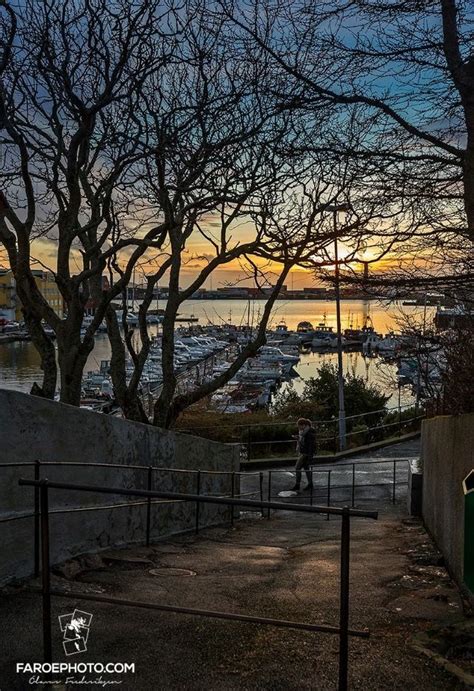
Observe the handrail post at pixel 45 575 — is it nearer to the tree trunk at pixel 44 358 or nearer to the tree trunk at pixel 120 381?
the tree trunk at pixel 44 358

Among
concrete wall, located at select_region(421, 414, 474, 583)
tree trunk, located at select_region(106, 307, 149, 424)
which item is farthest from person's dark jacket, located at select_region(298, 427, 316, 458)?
concrete wall, located at select_region(421, 414, 474, 583)

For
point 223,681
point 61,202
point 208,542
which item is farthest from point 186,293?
point 223,681

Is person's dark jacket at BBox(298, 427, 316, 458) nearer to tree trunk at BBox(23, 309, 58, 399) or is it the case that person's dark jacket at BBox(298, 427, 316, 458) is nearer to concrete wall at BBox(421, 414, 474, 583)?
concrete wall at BBox(421, 414, 474, 583)

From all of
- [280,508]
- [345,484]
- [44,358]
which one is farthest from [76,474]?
[345,484]

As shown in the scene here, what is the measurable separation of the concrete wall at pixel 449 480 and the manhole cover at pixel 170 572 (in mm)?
2324

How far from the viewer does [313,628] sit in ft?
11.0

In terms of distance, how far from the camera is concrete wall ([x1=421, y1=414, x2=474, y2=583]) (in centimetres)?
597

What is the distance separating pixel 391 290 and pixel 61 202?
274 inches

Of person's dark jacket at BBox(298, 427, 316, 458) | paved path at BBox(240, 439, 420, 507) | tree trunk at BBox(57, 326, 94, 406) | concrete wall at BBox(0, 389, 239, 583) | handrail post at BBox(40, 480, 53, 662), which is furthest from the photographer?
person's dark jacket at BBox(298, 427, 316, 458)

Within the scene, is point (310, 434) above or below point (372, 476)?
above

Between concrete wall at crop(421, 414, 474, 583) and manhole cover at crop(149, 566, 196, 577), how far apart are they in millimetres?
2324

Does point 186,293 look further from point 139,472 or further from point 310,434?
point 139,472

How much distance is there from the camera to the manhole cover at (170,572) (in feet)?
20.3

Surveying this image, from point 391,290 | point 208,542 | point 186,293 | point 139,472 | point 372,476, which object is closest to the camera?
point 391,290
